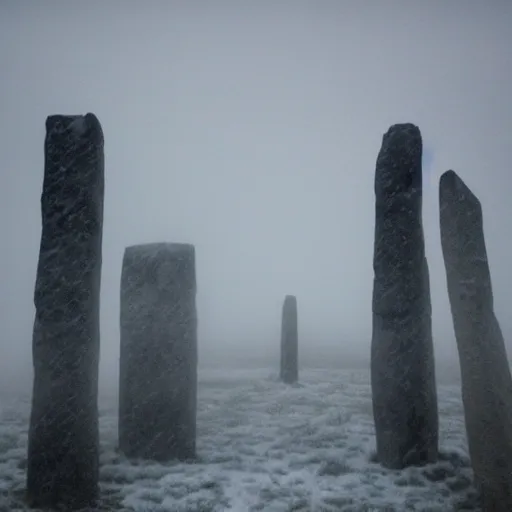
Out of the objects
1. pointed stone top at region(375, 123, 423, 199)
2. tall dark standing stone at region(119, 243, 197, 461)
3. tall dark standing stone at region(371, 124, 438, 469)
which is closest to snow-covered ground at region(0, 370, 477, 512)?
tall dark standing stone at region(119, 243, 197, 461)

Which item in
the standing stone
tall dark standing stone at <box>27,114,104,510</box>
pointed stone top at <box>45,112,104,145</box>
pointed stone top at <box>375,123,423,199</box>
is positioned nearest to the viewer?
tall dark standing stone at <box>27,114,104,510</box>

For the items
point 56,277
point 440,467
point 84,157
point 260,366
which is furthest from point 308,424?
point 260,366

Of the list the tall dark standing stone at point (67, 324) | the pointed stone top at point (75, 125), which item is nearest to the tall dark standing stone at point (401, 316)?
the tall dark standing stone at point (67, 324)

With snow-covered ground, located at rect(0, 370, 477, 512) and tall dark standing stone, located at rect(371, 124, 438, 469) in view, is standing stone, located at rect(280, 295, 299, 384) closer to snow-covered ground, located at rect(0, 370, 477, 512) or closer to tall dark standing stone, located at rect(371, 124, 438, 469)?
snow-covered ground, located at rect(0, 370, 477, 512)

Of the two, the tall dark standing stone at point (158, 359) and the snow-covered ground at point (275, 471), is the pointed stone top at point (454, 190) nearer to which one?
the snow-covered ground at point (275, 471)

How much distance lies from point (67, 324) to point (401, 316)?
3877 mm

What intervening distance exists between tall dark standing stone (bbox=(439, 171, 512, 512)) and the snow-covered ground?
605mm

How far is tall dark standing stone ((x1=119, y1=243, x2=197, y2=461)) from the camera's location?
6.07 m

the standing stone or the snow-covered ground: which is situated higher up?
the standing stone

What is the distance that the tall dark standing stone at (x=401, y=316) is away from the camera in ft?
18.5

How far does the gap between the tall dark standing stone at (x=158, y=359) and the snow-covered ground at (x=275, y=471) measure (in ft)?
1.03

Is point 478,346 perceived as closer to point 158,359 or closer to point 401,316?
point 401,316

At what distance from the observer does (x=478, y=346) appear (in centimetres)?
432

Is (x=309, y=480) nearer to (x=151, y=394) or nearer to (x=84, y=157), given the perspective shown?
(x=151, y=394)
